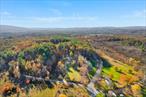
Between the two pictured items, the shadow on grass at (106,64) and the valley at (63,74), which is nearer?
the valley at (63,74)

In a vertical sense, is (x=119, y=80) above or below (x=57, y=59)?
below

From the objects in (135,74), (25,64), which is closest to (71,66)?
(25,64)

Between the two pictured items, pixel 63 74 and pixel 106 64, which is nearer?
pixel 63 74

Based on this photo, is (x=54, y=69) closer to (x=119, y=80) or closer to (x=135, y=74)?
(x=119, y=80)

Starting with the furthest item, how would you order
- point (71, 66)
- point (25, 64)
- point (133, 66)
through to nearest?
point (133, 66)
point (71, 66)
point (25, 64)

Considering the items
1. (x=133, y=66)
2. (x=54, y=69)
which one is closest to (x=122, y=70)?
(x=133, y=66)

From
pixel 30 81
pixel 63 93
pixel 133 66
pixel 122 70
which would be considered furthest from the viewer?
pixel 133 66

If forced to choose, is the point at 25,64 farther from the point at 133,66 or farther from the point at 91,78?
the point at 133,66

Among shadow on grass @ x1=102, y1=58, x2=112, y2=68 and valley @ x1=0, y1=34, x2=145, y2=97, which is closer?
valley @ x1=0, y1=34, x2=145, y2=97

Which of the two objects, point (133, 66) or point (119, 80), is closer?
point (119, 80)
